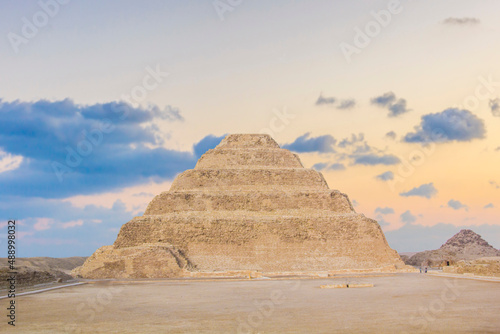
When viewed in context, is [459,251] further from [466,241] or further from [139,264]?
[139,264]

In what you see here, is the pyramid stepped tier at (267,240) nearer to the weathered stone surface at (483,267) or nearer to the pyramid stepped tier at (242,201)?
the pyramid stepped tier at (242,201)

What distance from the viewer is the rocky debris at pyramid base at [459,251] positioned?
57.7 meters

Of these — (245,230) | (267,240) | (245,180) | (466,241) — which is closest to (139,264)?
(245,230)

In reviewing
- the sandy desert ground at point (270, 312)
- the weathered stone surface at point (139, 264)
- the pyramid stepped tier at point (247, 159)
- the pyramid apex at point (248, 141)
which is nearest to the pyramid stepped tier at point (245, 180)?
the pyramid stepped tier at point (247, 159)

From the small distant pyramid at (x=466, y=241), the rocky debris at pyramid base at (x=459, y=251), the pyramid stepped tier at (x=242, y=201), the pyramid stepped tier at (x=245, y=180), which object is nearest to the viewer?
the pyramid stepped tier at (x=242, y=201)

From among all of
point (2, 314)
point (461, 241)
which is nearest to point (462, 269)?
point (2, 314)

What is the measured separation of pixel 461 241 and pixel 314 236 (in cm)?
3714

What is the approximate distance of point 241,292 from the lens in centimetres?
2153

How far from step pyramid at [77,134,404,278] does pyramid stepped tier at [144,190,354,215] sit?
0.27 ft

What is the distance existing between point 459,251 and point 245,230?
36664mm

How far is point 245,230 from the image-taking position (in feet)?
133

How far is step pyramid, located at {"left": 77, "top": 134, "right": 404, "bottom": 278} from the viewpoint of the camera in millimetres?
37438

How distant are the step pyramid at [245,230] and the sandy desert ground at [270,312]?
16304mm

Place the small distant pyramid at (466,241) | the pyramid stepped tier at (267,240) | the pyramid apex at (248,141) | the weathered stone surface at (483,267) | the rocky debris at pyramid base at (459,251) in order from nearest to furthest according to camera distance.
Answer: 1. the weathered stone surface at (483,267)
2. the pyramid stepped tier at (267,240)
3. the pyramid apex at (248,141)
4. the rocky debris at pyramid base at (459,251)
5. the small distant pyramid at (466,241)
